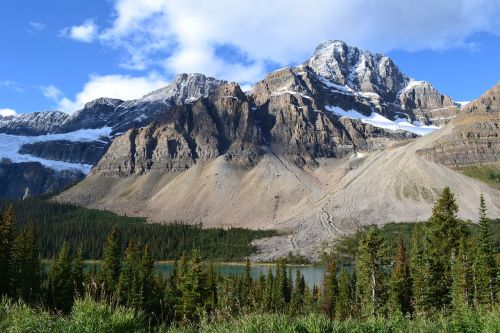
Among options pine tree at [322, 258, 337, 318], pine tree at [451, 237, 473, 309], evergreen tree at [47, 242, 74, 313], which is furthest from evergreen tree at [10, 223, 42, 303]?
pine tree at [451, 237, 473, 309]

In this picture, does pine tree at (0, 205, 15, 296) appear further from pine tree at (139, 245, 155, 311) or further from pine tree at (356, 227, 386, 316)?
pine tree at (356, 227, 386, 316)

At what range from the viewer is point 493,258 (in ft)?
167

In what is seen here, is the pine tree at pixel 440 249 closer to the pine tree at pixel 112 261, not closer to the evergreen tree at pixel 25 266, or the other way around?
the pine tree at pixel 112 261

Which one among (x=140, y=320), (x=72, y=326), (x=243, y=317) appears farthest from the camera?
(x=243, y=317)

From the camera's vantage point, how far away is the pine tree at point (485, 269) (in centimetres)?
4919

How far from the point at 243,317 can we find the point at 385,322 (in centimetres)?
609

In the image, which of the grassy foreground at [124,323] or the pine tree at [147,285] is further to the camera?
the pine tree at [147,285]

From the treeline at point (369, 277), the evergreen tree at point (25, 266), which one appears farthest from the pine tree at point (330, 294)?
the evergreen tree at point (25, 266)

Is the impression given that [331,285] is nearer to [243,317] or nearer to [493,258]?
[493,258]

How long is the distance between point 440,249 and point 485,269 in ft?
15.9

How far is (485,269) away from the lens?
4988 centimetres

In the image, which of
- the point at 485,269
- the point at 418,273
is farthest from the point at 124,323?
the point at 418,273

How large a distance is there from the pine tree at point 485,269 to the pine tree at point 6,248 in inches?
2131

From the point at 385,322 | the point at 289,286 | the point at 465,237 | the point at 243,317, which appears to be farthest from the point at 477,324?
the point at 289,286
